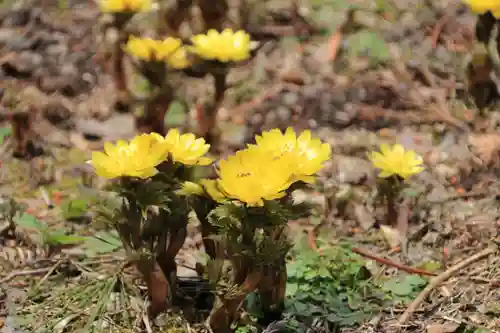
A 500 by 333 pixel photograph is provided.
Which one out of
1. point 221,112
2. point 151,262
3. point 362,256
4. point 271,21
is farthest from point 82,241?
point 271,21

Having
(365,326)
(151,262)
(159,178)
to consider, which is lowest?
(365,326)

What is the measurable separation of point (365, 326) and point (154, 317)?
0.59 m

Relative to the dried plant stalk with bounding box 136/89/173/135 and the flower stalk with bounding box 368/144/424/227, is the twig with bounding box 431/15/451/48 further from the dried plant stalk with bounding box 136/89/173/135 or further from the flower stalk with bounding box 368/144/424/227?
the dried plant stalk with bounding box 136/89/173/135

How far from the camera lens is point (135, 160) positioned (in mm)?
1541

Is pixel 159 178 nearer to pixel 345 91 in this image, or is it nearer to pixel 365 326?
pixel 365 326

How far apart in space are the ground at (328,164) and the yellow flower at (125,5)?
53 cm

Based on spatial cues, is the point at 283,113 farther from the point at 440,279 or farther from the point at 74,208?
the point at 440,279

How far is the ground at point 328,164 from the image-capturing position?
5.91ft

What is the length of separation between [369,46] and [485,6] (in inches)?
35.6

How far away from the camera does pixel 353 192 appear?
2.40 meters

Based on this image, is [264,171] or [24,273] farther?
[24,273]

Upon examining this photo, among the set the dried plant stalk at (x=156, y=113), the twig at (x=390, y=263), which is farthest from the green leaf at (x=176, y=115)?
the twig at (x=390, y=263)

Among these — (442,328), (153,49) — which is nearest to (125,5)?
(153,49)

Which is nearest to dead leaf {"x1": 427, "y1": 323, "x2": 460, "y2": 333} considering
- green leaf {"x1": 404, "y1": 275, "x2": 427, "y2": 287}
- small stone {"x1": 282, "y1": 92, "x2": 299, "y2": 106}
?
green leaf {"x1": 404, "y1": 275, "x2": 427, "y2": 287}
